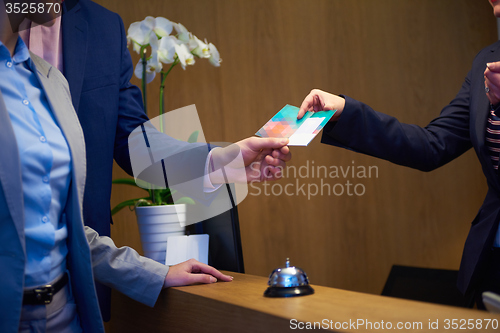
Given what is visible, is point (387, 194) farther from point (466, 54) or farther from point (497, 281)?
point (497, 281)

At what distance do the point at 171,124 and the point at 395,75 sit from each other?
1.62 m

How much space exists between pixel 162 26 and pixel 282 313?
112 centimetres

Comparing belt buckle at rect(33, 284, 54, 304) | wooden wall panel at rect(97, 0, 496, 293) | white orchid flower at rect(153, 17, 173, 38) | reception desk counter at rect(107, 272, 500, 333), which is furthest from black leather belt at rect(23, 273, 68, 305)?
wooden wall panel at rect(97, 0, 496, 293)

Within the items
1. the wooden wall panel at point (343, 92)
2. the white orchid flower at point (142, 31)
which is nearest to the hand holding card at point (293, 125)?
the white orchid flower at point (142, 31)


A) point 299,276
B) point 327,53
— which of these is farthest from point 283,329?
point 327,53

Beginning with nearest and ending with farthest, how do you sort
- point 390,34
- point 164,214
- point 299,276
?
1. point 299,276
2. point 164,214
3. point 390,34

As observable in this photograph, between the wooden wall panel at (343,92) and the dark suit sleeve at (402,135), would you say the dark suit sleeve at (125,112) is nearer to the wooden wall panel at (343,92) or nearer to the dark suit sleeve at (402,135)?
the dark suit sleeve at (402,135)

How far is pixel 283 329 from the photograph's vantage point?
762 millimetres

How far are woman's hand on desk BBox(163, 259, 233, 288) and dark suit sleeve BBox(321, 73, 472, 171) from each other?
52cm

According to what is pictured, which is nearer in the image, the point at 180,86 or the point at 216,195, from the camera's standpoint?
the point at 216,195

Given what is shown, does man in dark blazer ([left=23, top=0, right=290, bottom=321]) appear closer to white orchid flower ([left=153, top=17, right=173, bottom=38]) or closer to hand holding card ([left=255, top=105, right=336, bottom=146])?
hand holding card ([left=255, top=105, right=336, bottom=146])

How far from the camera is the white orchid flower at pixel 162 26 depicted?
1554 millimetres

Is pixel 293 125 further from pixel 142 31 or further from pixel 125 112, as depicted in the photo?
pixel 142 31

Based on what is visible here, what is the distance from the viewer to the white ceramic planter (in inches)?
54.6
